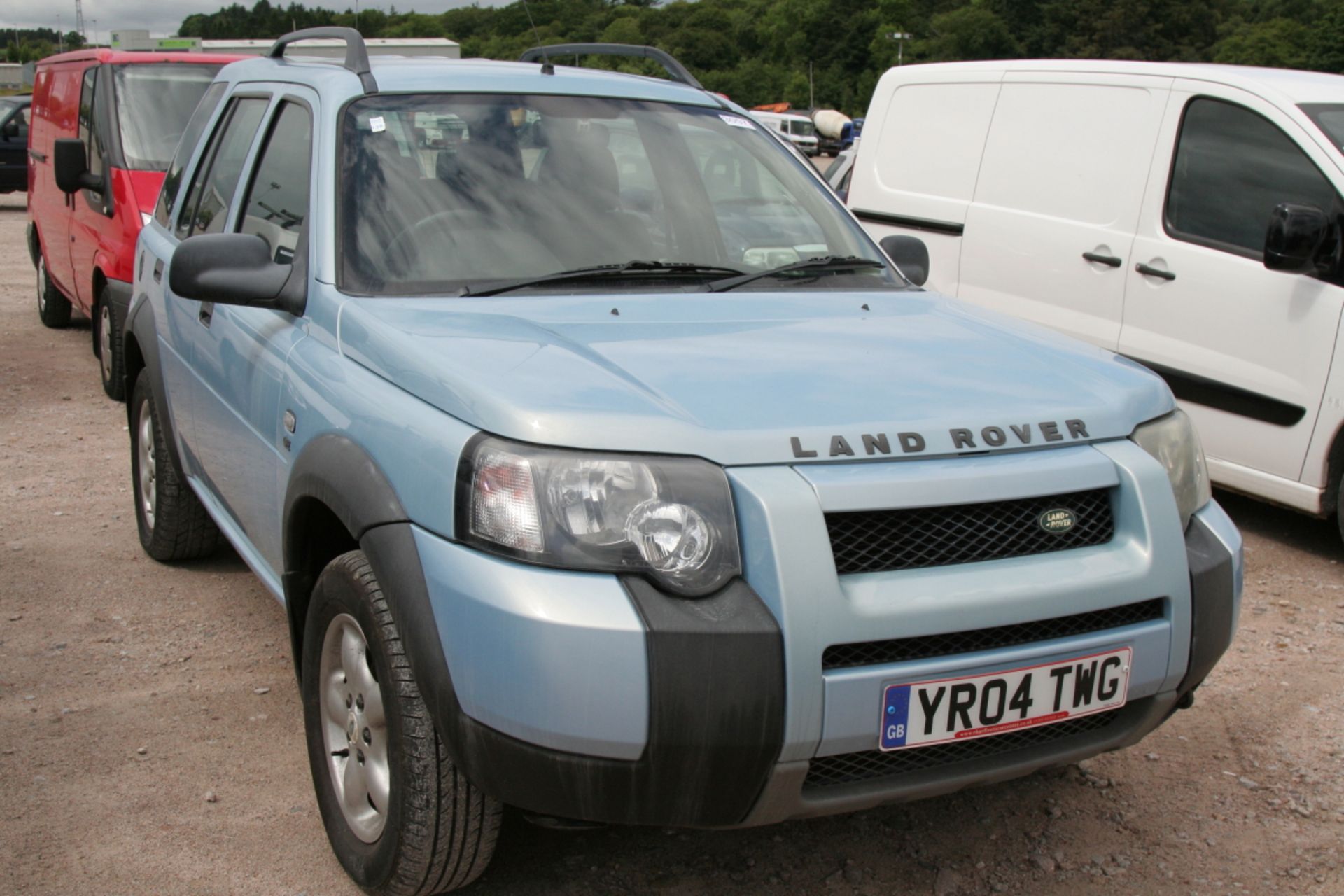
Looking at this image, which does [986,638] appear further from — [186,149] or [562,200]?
[186,149]

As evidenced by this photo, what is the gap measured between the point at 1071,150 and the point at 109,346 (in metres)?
5.20

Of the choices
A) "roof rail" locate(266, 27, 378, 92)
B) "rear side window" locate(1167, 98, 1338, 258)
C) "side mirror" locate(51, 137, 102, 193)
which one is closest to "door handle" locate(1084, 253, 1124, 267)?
"rear side window" locate(1167, 98, 1338, 258)

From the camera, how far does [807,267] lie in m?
3.48

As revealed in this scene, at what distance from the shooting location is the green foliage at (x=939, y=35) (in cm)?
8869

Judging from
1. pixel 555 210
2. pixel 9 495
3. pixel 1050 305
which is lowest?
pixel 9 495

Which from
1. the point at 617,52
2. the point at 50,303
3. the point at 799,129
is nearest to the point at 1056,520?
the point at 617,52

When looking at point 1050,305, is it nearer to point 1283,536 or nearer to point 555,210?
point 1283,536

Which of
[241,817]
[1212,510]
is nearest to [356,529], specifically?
[241,817]

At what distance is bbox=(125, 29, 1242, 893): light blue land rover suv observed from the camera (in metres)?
2.21

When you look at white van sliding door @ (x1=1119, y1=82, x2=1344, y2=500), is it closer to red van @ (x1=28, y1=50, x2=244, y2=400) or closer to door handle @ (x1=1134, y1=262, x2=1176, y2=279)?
door handle @ (x1=1134, y1=262, x2=1176, y2=279)

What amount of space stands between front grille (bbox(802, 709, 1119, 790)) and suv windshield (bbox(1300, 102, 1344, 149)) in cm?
356

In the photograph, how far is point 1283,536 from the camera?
5551 millimetres

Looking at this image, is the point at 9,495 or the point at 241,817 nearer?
the point at 241,817

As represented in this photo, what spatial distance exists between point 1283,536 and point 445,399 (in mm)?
4301
